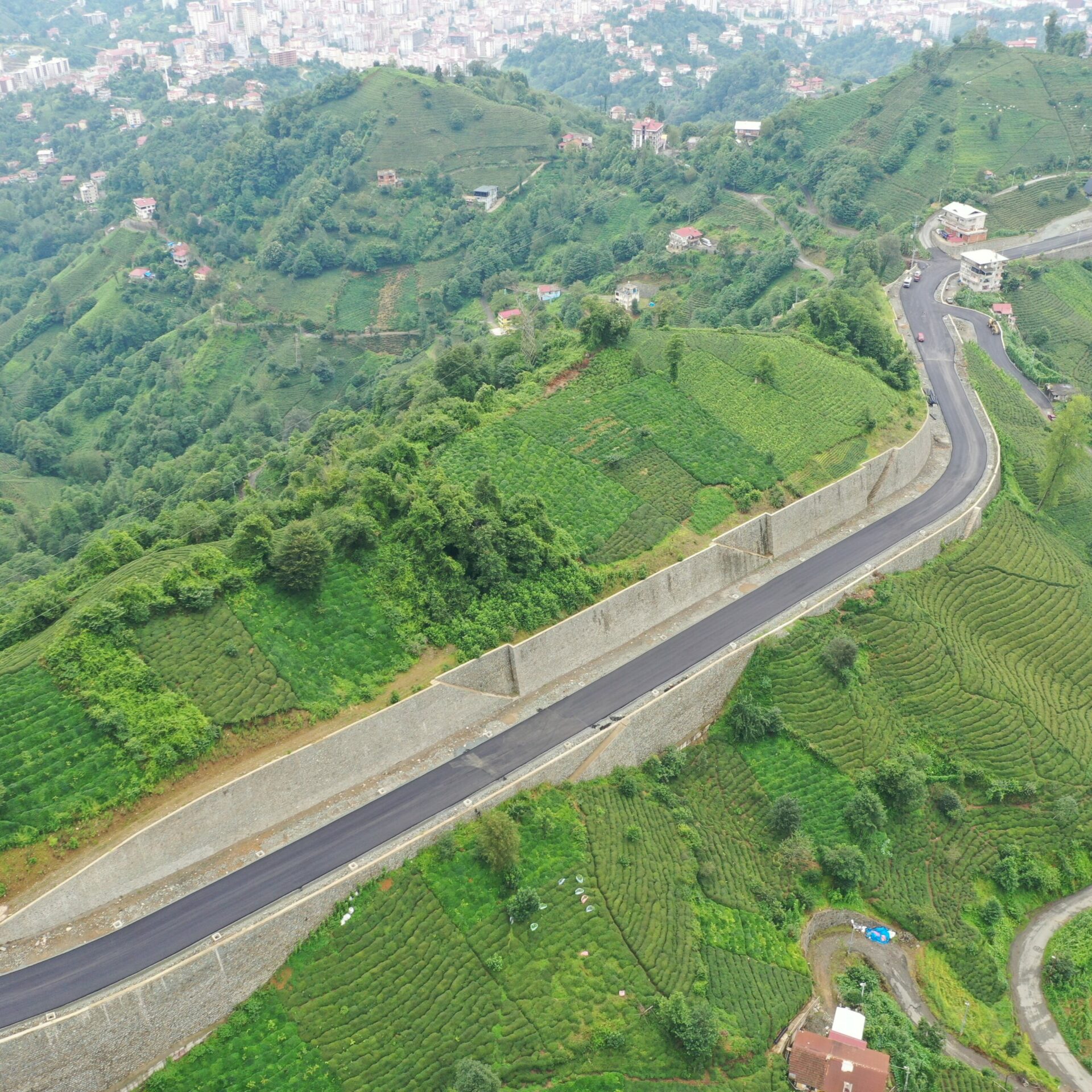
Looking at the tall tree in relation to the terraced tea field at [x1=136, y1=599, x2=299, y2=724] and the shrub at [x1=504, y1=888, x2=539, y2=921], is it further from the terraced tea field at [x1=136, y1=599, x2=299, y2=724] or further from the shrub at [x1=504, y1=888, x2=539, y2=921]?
the terraced tea field at [x1=136, y1=599, x2=299, y2=724]

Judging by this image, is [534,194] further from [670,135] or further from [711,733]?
[711,733]

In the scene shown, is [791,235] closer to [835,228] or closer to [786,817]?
[835,228]

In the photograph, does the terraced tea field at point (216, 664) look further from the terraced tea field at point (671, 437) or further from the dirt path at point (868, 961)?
the dirt path at point (868, 961)

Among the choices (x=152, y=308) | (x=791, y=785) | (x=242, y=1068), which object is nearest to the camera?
(x=242, y=1068)

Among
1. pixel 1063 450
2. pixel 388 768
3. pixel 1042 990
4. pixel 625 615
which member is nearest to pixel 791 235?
pixel 1063 450

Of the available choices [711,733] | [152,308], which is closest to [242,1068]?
[711,733]
